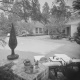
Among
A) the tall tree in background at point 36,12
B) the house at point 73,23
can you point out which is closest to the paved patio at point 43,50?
the house at point 73,23

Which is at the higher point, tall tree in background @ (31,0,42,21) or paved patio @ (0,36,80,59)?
tall tree in background @ (31,0,42,21)

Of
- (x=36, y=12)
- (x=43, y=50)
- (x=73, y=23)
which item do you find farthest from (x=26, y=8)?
(x=73, y=23)

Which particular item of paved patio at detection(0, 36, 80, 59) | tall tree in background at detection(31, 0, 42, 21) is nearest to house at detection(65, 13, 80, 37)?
tall tree in background at detection(31, 0, 42, 21)

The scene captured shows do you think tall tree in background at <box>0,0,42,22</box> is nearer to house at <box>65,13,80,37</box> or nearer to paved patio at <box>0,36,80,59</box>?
house at <box>65,13,80,37</box>

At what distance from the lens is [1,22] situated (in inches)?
95.6

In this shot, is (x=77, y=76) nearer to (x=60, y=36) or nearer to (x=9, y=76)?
(x=9, y=76)

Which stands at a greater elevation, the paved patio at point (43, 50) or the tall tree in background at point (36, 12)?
the tall tree in background at point (36, 12)

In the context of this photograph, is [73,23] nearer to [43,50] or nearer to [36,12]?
[43,50]

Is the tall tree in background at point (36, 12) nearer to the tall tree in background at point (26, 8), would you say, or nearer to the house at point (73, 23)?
the tall tree in background at point (26, 8)

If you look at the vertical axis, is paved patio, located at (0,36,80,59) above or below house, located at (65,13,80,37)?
below

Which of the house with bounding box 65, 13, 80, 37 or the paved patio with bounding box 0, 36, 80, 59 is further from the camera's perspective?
the paved patio with bounding box 0, 36, 80, 59

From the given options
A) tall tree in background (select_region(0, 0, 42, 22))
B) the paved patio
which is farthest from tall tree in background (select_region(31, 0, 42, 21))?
the paved patio

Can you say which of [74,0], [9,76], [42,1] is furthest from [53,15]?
[9,76]

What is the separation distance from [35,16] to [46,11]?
1.14 feet
